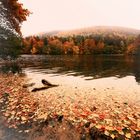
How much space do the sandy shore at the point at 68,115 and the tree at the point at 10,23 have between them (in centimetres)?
1558

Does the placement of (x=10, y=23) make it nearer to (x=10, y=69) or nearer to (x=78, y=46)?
(x=10, y=69)

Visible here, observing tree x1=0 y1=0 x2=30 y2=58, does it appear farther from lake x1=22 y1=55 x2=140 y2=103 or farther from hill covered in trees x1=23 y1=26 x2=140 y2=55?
hill covered in trees x1=23 y1=26 x2=140 y2=55

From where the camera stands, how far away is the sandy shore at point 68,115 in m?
11.7

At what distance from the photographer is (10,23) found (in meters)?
34.6

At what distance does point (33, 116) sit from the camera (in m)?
13.8

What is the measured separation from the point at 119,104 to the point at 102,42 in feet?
470

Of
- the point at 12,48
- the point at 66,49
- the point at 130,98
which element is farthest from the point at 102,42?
the point at 130,98

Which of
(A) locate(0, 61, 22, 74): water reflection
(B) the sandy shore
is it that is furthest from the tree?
(B) the sandy shore

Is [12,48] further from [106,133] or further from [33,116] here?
[106,133]

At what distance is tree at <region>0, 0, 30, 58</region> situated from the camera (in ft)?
111

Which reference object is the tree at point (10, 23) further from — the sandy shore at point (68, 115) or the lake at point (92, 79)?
the sandy shore at point (68, 115)

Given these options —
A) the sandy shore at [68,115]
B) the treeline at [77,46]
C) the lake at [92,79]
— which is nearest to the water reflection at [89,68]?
the lake at [92,79]

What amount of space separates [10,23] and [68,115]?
23962 mm

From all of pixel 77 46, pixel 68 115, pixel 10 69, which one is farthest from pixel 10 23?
pixel 77 46
